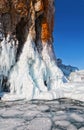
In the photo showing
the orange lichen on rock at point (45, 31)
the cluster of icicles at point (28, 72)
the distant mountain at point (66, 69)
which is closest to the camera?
the cluster of icicles at point (28, 72)

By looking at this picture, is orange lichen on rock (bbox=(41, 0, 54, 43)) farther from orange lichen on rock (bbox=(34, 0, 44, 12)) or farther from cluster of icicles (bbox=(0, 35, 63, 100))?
cluster of icicles (bbox=(0, 35, 63, 100))

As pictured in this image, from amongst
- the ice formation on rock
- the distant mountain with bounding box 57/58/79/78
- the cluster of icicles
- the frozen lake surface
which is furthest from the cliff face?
the distant mountain with bounding box 57/58/79/78

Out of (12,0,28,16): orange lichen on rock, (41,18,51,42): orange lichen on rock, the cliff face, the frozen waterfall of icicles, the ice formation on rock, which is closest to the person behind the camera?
the frozen waterfall of icicles

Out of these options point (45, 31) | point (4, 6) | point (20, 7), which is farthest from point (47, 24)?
point (4, 6)

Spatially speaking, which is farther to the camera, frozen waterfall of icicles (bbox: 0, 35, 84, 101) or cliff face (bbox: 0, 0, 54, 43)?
cliff face (bbox: 0, 0, 54, 43)

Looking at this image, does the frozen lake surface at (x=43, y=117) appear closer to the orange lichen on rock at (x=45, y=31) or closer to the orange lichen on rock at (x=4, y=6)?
the orange lichen on rock at (x=4, y=6)

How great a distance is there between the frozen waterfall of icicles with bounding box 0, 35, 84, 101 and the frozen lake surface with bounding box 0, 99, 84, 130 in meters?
1.69

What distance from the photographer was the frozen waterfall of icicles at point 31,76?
10680 millimetres

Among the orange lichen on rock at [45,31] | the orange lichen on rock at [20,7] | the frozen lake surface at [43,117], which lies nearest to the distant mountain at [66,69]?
the orange lichen on rock at [45,31]

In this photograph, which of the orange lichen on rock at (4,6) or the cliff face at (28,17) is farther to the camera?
the cliff face at (28,17)

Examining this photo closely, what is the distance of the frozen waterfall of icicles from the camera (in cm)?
1068

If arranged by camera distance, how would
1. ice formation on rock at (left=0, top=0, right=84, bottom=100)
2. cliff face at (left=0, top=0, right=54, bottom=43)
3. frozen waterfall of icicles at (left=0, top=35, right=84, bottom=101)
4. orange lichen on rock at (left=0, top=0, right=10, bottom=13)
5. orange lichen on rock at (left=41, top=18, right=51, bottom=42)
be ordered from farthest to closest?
orange lichen on rock at (left=41, top=18, right=51, bottom=42) < cliff face at (left=0, top=0, right=54, bottom=43) < orange lichen on rock at (left=0, top=0, right=10, bottom=13) < ice formation on rock at (left=0, top=0, right=84, bottom=100) < frozen waterfall of icicles at (left=0, top=35, right=84, bottom=101)

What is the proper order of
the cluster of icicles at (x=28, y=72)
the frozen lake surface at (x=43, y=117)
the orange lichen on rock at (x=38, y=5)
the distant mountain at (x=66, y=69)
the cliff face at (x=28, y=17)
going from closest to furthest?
the frozen lake surface at (x=43, y=117) → the cluster of icicles at (x=28, y=72) → the cliff face at (x=28, y=17) → the orange lichen on rock at (x=38, y=5) → the distant mountain at (x=66, y=69)

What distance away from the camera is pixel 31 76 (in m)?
Result: 11.7
